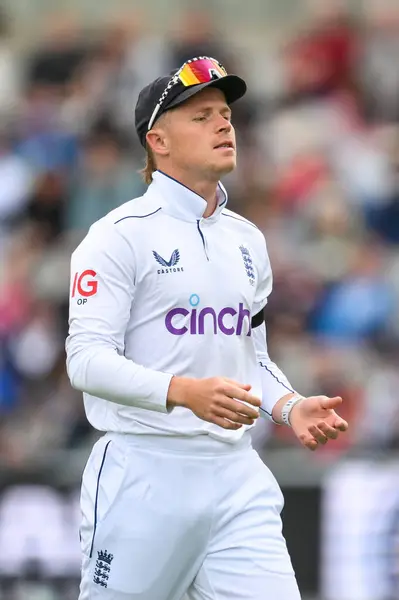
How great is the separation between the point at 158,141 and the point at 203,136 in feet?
0.63

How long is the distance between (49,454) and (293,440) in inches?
66.0

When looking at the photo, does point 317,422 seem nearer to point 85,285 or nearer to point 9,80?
point 85,285

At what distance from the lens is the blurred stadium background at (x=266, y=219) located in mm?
8195

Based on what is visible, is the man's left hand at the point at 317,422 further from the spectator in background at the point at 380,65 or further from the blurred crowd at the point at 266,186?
the spectator in background at the point at 380,65

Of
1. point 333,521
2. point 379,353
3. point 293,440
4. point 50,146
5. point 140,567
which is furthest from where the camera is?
point 50,146

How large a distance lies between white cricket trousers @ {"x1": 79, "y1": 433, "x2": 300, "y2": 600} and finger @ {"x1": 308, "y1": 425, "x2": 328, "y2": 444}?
0.28 meters

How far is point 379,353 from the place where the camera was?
9.88m

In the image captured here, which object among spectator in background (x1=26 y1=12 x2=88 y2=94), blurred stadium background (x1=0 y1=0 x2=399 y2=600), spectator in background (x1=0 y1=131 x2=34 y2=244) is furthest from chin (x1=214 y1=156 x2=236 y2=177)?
spectator in background (x1=26 y1=12 x2=88 y2=94)

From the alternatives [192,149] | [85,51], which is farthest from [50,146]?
[192,149]

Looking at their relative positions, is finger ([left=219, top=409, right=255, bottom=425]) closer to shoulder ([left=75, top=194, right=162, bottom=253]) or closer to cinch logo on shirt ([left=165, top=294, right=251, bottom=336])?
cinch logo on shirt ([left=165, top=294, right=251, bottom=336])

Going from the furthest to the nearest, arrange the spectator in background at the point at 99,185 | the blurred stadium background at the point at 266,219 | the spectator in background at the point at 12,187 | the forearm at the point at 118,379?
the spectator in background at the point at 12,187 < the spectator in background at the point at 99,185 < the blurred stadium background at the point at 266,219 < the forearm at the point at 118,379

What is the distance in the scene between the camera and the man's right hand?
405 centimetres

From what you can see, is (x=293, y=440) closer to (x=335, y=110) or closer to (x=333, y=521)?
(x=333, y=521)

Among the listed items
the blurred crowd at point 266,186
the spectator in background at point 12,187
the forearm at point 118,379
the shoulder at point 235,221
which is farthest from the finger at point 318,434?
the spectator in background at point 12,187
